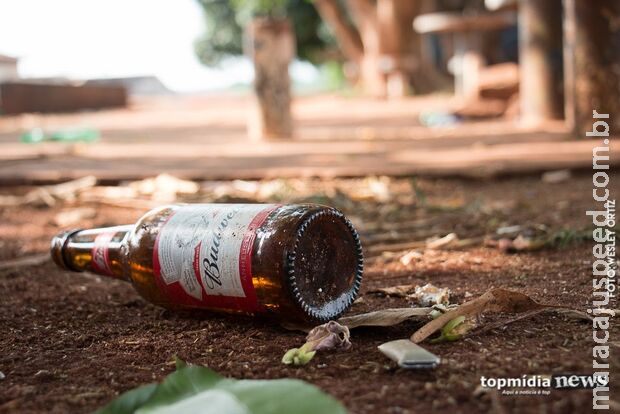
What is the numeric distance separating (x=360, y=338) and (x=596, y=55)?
459 centimetres

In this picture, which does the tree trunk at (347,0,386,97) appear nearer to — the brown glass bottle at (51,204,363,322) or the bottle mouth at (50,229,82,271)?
the bottle mouth at (50,229,82,271)

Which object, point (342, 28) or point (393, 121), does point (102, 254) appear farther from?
point (342, 28)

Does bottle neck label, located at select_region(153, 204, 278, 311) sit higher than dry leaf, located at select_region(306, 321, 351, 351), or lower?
higher

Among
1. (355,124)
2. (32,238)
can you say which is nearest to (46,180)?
(32,238)

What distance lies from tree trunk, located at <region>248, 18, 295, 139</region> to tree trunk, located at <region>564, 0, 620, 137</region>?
280cm

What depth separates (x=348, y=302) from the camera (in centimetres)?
184

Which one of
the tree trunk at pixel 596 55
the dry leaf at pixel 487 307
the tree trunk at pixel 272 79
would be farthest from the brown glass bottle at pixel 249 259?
the tree trunk at pixel 272 79

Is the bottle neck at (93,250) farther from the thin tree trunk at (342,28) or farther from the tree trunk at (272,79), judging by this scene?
the thin tree trunk at (342,28)

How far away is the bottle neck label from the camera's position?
5.70ft

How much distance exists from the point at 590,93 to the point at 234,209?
4.46 metres

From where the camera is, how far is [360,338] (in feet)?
5.62

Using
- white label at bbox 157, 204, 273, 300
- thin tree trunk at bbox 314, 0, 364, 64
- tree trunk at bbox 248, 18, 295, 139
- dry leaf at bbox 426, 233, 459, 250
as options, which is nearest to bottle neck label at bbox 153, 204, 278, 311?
white label at bbox 157, 204, 273, 300

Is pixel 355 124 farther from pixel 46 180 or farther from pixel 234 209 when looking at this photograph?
pixel 234 209

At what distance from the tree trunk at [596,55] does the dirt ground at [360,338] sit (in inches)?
103
